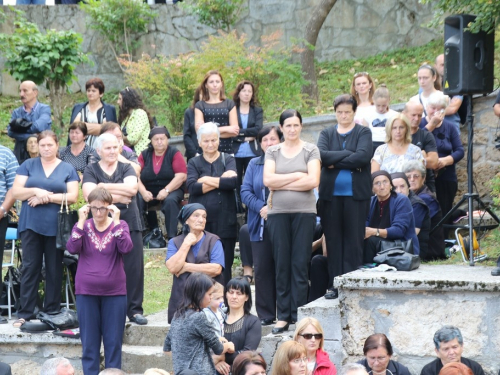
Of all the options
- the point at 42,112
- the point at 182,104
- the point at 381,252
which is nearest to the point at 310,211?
the point at 381,252

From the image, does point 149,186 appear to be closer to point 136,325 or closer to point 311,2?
point 136,325

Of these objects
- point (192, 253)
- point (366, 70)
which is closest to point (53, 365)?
point (192, 253)

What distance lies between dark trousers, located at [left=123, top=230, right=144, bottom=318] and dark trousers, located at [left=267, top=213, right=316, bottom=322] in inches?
54.0

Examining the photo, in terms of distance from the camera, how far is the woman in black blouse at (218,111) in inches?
464

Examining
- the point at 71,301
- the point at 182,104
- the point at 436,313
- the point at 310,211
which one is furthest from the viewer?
the point at 182,104

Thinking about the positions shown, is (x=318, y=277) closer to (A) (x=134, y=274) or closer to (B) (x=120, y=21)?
(A) (x=134, y=274)

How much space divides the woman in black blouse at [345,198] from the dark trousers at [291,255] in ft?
0.83

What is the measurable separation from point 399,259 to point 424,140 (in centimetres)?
264

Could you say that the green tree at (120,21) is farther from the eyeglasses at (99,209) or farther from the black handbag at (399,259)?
the black handbag at (399,259)

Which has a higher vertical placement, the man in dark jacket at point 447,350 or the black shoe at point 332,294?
the black shoe at point 332,294

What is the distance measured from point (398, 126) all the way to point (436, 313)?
290 cm

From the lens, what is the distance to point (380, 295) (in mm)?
8281

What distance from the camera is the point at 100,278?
8828 millimetres

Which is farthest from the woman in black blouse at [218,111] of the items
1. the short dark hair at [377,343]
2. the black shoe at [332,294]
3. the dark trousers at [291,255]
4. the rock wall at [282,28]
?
the rock wall at [282,28]
